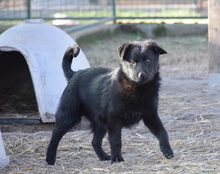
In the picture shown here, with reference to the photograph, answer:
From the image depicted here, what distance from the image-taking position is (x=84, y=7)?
12.2 m

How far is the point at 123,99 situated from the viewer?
4.33 meters

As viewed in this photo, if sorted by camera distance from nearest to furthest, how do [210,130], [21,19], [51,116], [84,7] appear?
1. [210,130]
2. [51,116]
3. [21,19]
4. [84,7]

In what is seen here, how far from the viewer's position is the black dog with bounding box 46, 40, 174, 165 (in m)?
4.27

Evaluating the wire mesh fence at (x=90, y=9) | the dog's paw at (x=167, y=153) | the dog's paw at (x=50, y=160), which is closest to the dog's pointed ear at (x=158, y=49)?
the dog's paw at (x=167, y=153)

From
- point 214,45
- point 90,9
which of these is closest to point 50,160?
point 214,45

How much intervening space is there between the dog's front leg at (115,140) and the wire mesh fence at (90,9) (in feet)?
18.7

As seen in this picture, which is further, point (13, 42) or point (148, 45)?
point (13, 42)

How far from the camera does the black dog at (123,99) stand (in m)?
4.27

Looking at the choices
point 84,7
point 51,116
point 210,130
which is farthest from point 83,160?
point 84,7

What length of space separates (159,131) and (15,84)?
132 inches

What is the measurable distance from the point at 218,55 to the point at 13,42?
10.3 ft

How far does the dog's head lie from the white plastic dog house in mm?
1673

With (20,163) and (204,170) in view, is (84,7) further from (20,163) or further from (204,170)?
(204,170)

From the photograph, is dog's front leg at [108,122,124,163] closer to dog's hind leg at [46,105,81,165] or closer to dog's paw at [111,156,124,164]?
dog's paw at [111,156,124,164]
